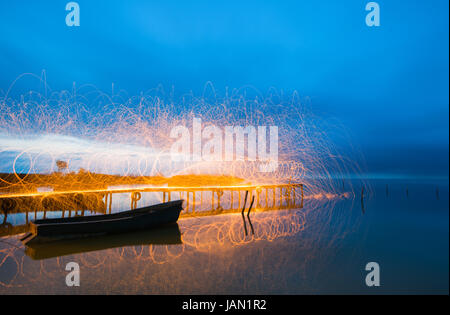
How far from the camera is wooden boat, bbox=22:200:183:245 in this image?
11.7 metres

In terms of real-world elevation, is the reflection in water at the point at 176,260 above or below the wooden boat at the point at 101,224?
below

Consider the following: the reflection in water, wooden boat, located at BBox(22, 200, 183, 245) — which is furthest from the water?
wooden boat, located at BBox(22, 200, 183, 245)

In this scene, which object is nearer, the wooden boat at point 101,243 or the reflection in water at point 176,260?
the reflection in water at point 176,260

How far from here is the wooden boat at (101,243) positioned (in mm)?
10695

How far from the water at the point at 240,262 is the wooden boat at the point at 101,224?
0.65 meters

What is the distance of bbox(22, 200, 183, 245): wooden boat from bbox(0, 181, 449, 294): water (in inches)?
25.6

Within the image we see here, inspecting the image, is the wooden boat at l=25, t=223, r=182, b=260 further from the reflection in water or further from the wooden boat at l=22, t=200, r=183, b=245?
the wooden boat at l=22, t=200, r=183, b=245

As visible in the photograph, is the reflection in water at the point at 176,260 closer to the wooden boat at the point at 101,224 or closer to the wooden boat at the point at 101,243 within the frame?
the wooden boat at the point at 101,243

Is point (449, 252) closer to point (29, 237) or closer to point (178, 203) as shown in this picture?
point (178, 203)

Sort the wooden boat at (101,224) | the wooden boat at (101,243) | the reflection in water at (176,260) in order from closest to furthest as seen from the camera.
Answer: the reflection in water at (176,260) → the wooden boat at (101,243) → the wooden boat at (101,224)

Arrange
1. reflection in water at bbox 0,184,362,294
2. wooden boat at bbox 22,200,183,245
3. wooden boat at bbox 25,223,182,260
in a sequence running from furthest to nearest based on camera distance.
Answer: wooden boat at bbox 22,200,183,245
wooden boat at bbox 25,223,182,260
reflection in water at bbox 0,184,362,294

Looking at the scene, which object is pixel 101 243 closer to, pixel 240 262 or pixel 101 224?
pixel 101 224

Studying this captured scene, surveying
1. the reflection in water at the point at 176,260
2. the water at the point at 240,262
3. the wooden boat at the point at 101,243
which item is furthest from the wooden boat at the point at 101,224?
the water at the point at 240,262

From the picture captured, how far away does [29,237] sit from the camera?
39.5ft
